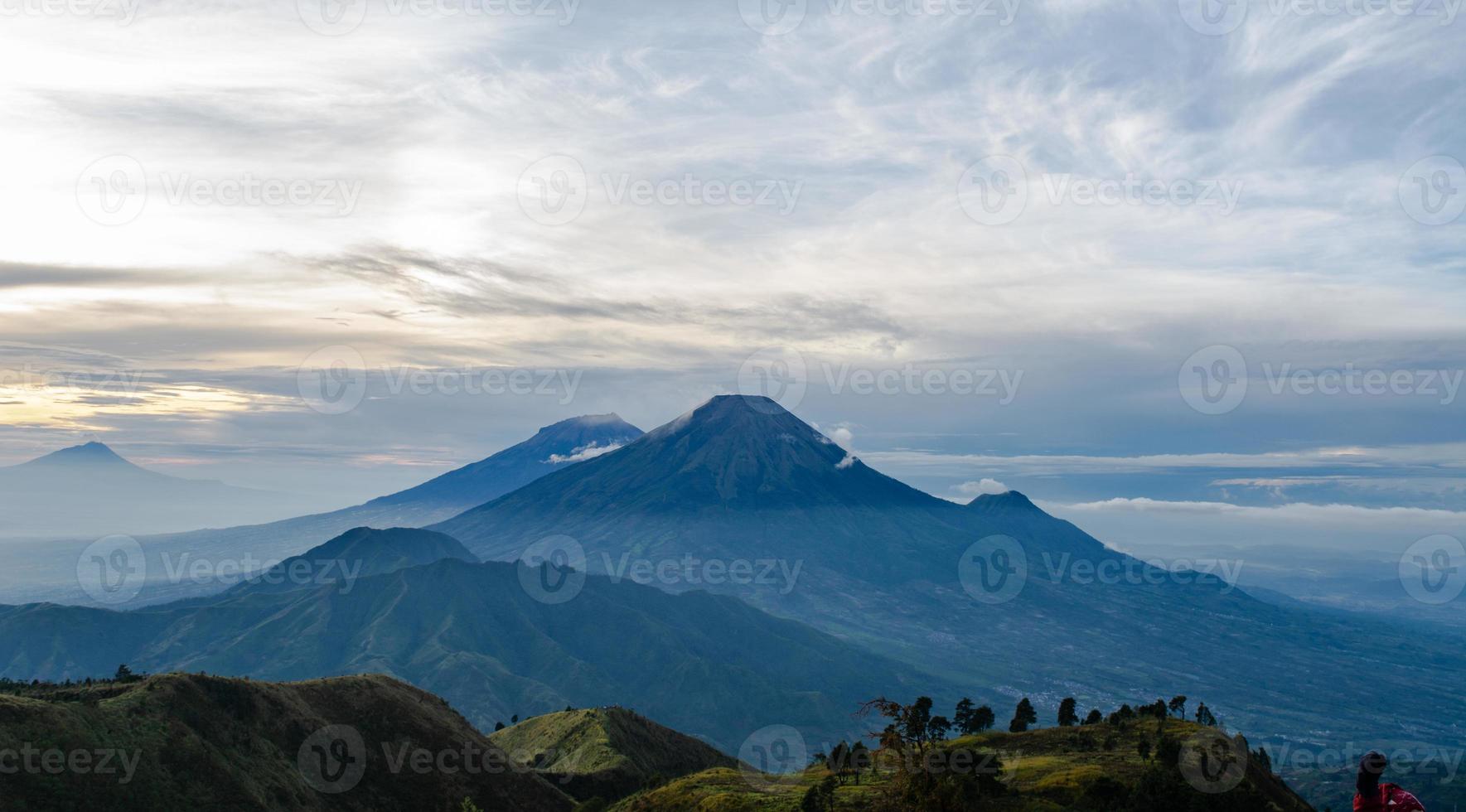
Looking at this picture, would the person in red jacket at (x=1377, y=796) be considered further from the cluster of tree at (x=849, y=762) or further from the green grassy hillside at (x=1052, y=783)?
the cluster of tree at (x=849, y=762)

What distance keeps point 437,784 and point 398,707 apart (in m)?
16.0

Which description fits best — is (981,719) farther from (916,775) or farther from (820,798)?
(916,775)

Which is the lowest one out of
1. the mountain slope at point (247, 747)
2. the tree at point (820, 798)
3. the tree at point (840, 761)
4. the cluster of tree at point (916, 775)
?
the mountain slope at point (247, 747)

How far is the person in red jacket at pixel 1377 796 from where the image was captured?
1878cm

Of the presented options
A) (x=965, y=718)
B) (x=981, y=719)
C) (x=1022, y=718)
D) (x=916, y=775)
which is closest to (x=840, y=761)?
(x=916, y=775)

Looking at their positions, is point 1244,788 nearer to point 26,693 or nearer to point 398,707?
point 398,707

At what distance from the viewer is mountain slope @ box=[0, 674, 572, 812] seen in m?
86.2

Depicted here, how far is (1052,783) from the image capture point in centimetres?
8012

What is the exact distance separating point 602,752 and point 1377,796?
15012cm

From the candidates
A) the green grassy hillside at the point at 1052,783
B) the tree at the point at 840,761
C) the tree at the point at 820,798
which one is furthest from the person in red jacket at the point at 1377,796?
the tree at the point at 840,761

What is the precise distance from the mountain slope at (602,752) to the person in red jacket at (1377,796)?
120028 mm

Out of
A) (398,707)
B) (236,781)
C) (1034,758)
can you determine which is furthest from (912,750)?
(398,707)

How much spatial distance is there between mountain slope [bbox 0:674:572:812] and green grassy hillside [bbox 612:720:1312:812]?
101 ft

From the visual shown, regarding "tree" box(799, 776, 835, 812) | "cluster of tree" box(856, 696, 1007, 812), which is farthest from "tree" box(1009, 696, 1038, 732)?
"cluster of tree" box(856, 696, 1007, 812)
